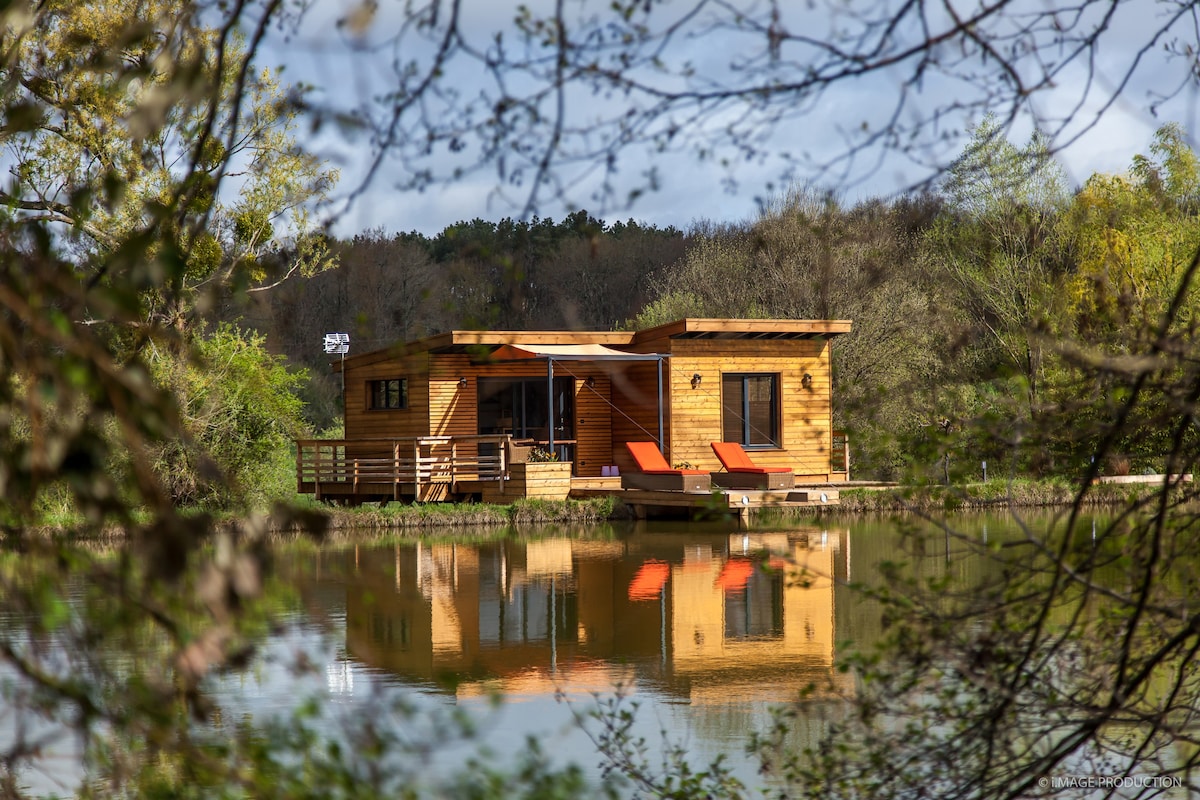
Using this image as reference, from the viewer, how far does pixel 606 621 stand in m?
10.5

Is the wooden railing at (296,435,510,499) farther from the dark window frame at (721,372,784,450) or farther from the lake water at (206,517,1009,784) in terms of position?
the dark window frame at (721,372,784,450)

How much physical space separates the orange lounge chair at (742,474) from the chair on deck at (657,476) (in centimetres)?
49

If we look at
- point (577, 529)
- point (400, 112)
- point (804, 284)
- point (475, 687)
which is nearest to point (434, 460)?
point (577, 529)

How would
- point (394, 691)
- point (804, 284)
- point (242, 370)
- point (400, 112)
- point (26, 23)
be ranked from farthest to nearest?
point (804, 284)
point (242, 370)
point (394, 691)
point (400, 112)
point (26, 23)

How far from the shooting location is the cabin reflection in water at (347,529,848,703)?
26.3 feet

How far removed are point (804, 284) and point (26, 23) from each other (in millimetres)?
25555

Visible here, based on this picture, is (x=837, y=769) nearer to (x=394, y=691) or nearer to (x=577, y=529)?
(x=394, y=691)

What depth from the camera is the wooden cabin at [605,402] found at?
20.7m

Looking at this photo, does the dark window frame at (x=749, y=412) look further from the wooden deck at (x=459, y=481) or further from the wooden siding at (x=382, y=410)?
the wooden siding at (x=382, y=410)

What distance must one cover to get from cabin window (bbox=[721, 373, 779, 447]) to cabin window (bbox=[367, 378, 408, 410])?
560 centimetres

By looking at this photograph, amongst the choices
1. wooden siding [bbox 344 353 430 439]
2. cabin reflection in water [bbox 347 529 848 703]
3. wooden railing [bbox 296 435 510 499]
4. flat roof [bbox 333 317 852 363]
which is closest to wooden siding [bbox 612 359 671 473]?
flat roof [bbox 333 317 852 363]

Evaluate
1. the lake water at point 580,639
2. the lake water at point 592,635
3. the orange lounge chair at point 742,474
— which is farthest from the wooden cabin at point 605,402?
the lake water at point 592,635

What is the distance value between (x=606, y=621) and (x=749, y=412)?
1207cm

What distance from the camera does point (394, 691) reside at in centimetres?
732
